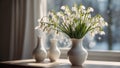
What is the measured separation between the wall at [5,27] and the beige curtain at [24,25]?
147 millimetres

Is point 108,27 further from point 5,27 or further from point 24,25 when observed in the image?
point 5,27

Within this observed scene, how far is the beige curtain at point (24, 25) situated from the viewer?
10.3 ft

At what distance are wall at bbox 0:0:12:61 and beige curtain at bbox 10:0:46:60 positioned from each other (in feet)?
0.48

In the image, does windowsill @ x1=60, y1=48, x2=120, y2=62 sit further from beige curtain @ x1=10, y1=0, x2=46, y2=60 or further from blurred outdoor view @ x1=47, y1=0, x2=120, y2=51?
beige curtain @ x1=10, y1=0, x2=46, y2=60

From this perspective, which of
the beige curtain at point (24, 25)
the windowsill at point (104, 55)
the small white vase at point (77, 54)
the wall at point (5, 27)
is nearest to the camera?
the small white vase at point (77, 54)

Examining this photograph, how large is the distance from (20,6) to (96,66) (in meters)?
1.38

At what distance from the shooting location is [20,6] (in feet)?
10.5

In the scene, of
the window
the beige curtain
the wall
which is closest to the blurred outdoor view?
the window

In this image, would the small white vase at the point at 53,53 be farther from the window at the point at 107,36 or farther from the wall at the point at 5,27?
the wall at the point at 5,27

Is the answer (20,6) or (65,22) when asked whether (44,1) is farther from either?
(65,22)

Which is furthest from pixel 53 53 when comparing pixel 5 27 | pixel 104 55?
pixel 5 27

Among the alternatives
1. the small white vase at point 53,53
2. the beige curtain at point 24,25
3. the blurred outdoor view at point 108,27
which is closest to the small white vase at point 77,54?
the small white vase at point 53,53

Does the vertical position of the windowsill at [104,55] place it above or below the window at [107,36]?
below

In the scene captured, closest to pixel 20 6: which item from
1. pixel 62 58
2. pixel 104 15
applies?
pixel 62 58
